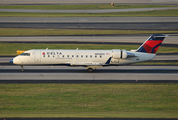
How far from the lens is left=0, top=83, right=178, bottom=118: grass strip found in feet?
92.6

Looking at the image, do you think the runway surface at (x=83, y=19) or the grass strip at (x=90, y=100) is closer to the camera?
the grass strip at (x=90, y=100)

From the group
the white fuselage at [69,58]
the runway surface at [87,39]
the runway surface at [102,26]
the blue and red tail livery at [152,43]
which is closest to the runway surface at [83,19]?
the runway surface at [102,26]

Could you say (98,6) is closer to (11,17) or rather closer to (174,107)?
(11,17)

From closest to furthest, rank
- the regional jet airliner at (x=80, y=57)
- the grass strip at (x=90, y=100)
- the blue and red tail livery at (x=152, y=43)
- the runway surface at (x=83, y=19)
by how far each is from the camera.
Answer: the grass strip at (x=90, y=100) → the regional jet airliner at (x=80, y=57) → the blue and red tail livery at (x=152, y=43) → the runway surface at (x=83, y=19)

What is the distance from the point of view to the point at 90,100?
31.4 m

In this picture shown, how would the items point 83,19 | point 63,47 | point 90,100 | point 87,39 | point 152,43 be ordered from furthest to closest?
1. point 83,19
2. point 87,39
3. point 63,47
4. point 152,43
5. point 90,100

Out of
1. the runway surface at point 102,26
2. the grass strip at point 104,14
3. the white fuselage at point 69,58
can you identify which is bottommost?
the white fuselage at point 69,58

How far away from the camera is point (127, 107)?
1172 inches

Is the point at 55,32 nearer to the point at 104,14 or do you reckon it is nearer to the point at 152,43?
the point at 104,14

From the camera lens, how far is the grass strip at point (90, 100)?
2823cm

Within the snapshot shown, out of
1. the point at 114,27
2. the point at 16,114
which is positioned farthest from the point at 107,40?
the point at 16,114

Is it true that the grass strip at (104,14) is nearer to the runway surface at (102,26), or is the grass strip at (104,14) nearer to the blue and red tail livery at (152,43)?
the runway surface at (102,26)

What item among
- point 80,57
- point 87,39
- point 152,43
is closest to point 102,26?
point 87,39

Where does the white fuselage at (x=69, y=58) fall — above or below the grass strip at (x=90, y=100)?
above
